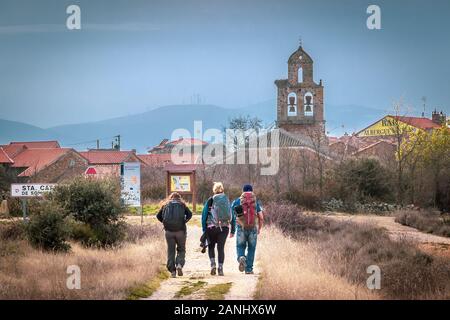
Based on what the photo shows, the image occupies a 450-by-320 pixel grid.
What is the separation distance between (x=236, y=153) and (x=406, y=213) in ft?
68.5

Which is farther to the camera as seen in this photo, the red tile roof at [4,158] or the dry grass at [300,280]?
the red tile roof at [4,158]

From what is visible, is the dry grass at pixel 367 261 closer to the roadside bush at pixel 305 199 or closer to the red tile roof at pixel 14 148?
the roadside bush at pixel 305 199

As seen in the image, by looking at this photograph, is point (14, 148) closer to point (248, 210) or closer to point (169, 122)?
point (169, 122)

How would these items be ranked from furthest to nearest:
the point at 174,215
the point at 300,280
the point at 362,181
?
the point at 362,181 → the point at 174,215 → the point at 300,280

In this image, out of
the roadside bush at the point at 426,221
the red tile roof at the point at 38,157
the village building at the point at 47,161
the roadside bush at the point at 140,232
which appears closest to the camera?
the roadside bush at the point at 140,232

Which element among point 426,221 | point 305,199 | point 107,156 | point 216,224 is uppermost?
point 107,156

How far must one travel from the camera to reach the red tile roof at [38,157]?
6369 cm

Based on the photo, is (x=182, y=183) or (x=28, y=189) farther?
(x=182, y=183)

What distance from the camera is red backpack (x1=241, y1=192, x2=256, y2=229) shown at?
15.8 meters

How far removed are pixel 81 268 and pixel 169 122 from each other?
6140 centimetres

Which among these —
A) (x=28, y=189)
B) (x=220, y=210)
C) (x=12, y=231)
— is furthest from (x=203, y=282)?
(x=28, y=189)

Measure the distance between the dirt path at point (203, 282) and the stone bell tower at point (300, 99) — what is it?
4121cm

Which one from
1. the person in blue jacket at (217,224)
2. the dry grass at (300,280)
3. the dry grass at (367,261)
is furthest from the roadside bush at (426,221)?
the person in blue jacket at (217,224)

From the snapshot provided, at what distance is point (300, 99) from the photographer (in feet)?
206
